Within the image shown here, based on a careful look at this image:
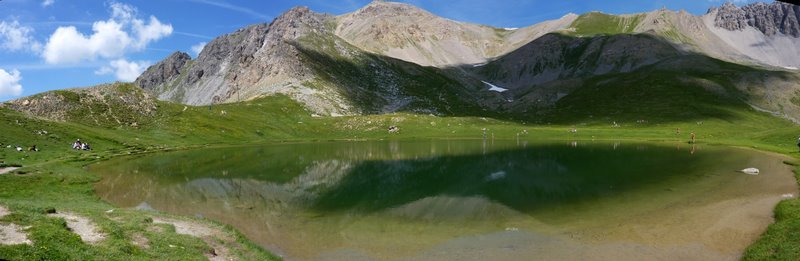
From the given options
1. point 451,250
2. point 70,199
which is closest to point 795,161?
point 451,250

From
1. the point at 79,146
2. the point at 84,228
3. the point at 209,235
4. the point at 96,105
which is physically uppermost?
the point at 96,105

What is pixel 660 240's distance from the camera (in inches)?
1080

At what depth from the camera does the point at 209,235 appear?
→ 92.1 ft

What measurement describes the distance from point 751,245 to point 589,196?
16702 millimetres

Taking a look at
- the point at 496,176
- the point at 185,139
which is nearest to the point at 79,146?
the point at 185,139

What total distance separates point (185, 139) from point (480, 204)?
352ft

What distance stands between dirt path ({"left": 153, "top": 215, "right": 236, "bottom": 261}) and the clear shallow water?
2707mm

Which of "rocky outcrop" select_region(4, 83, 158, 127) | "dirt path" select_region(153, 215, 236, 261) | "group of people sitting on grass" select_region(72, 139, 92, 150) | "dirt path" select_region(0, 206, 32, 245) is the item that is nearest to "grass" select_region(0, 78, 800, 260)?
"dirt path" select_region(0, 206, 32, 245)

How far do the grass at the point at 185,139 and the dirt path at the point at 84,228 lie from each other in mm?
514

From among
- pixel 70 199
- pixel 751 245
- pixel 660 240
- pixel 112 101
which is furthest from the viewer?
pixel 112 101

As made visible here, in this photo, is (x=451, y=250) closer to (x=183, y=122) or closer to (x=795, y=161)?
(x=795, y=161)

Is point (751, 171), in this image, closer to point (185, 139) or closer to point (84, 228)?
point (84, 228)

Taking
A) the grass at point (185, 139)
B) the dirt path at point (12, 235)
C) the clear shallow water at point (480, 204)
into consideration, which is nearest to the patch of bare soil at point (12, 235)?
the dirt path at point (12, 235)

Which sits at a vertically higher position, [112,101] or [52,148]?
[112,101]
